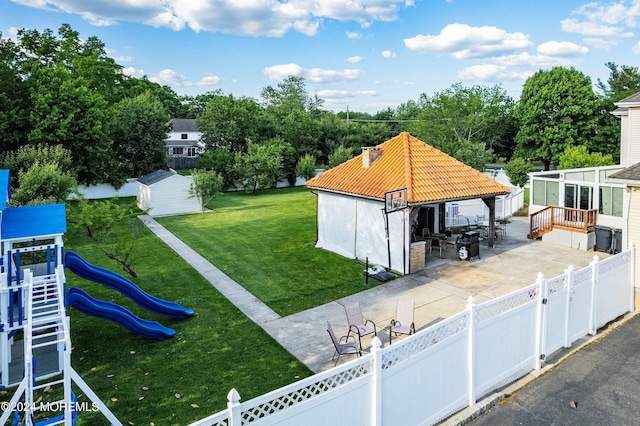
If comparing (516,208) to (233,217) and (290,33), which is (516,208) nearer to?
(233,217)

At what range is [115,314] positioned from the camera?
892 cm

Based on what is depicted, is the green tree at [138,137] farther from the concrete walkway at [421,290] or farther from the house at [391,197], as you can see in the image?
the house at [391,197]

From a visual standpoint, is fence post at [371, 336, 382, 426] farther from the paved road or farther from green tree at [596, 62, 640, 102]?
green tree at [596, 62, 640, 102]

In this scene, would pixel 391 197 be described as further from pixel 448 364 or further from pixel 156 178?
Result: pixel 156 178

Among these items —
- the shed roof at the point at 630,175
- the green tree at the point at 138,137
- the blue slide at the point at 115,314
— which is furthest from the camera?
the green tree at the point at 138,137

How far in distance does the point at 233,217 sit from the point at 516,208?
1723cm

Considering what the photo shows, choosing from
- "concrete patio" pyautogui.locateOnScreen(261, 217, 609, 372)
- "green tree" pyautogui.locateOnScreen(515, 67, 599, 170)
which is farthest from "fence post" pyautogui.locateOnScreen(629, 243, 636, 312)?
"green tree" pyautogui.locateOnScreen(515, 67, 599, 170)

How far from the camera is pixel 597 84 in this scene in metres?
50.5

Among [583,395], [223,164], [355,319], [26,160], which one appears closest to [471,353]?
[583,395]

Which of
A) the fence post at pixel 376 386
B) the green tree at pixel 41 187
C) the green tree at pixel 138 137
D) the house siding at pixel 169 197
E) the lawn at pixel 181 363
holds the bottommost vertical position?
the lawn at pixel 181 363

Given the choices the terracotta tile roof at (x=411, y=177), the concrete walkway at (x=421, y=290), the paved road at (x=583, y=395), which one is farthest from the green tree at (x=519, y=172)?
the paved road at (x=583, y=395)

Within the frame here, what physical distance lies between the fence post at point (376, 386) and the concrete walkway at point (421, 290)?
10.0ft

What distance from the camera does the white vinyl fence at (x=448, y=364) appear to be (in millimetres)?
4520

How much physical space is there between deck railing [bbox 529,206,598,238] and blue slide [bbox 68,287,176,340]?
1610cm
